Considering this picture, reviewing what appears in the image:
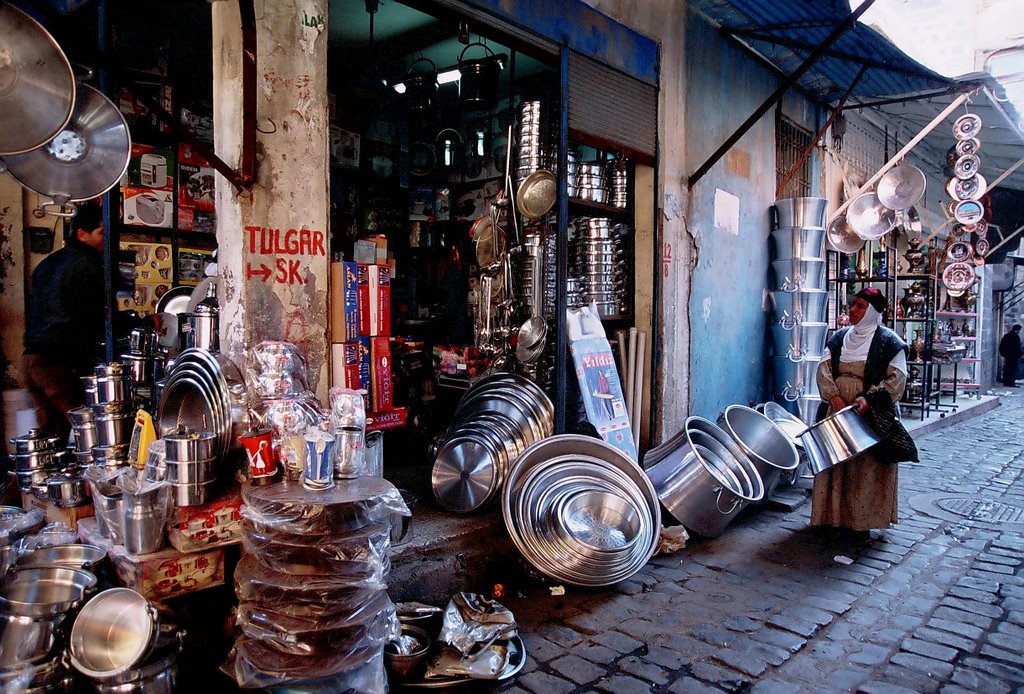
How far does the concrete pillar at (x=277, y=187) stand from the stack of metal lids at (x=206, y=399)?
0.76ft

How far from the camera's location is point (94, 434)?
3.27 metres

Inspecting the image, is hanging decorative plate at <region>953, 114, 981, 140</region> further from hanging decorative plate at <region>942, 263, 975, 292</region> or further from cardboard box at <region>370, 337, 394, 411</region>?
cardboard box at <region>370, 337, 394, 411</region>

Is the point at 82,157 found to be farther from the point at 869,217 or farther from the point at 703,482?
the point at 869,217

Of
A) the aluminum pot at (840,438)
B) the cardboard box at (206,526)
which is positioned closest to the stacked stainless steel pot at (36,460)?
the cardboard box at (206,526)

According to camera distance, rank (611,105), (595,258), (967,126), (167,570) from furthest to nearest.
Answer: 1. (967,126)
2. (595,258)
3. (611,105)
4. (167,570)

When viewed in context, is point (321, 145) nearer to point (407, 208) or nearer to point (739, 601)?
point (739, 601)

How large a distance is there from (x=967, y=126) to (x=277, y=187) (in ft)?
33.4

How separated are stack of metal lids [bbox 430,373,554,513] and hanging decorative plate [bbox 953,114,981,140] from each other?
8.41 m

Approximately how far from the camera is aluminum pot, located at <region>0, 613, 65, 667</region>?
7.50 feet

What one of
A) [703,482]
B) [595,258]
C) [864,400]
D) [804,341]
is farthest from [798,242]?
[703,482]

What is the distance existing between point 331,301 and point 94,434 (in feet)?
4.48

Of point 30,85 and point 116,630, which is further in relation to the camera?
point 30,85

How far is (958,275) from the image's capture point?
36.6 ft

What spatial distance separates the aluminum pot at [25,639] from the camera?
2.29m
